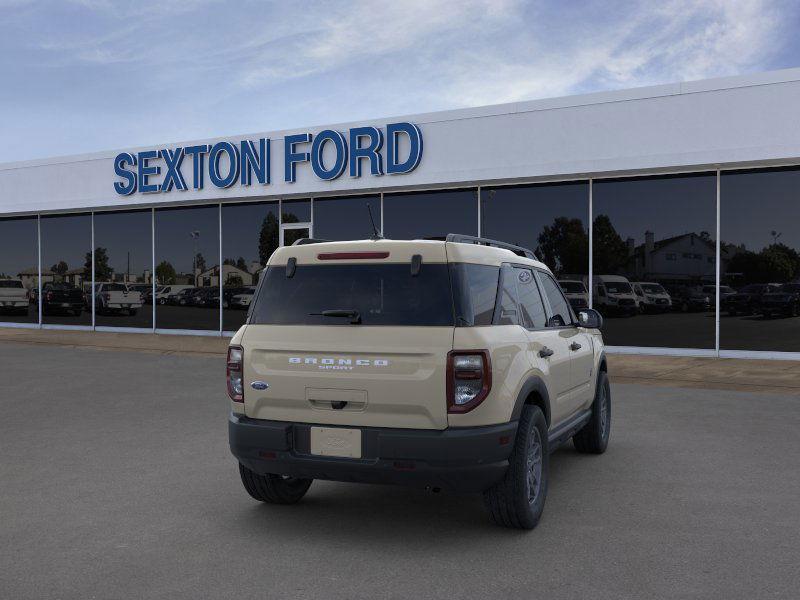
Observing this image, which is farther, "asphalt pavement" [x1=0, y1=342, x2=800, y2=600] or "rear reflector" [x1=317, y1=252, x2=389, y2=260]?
"rear reflector" [x1=317, y1=252, x2=389, y2=260]

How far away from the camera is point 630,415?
900 centimetres

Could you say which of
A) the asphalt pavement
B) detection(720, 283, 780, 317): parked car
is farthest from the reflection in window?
the asphalt pavement

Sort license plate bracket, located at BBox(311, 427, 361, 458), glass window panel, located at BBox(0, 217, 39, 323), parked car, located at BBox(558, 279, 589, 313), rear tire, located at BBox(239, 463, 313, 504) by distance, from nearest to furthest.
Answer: license plate bracket, located at BBox(311, 427, 361, 458)
rear tire, located at BBox(239, 463, 313, 504)
parked car, located at BBox(558, 279, 589, 313)
glass window panel, located at BBox(0, 217, 39, 323)

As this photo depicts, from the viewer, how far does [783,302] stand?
14445mm

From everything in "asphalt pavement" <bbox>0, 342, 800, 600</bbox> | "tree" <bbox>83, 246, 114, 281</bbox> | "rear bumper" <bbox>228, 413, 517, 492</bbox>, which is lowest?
"asphalt pavement" <bbox>0, 342, 800, 600</bbox>

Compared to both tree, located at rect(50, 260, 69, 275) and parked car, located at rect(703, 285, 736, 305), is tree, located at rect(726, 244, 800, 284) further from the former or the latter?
tree, located at rect(50, 260, 69, 275)

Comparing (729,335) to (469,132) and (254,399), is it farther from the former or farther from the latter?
(254,399)

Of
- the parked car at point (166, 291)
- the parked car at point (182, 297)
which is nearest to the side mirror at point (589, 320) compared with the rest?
the parked car at point (182, 297)

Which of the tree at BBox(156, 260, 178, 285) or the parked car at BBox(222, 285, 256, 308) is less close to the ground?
the tree at BBox(156, 260, 178, 285)

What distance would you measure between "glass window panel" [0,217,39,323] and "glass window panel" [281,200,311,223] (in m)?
9.48

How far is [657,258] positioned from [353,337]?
472 inches

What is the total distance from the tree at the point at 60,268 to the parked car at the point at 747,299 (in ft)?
60.5

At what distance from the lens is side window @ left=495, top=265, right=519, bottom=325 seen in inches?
197

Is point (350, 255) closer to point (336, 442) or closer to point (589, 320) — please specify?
point (336, 442)
